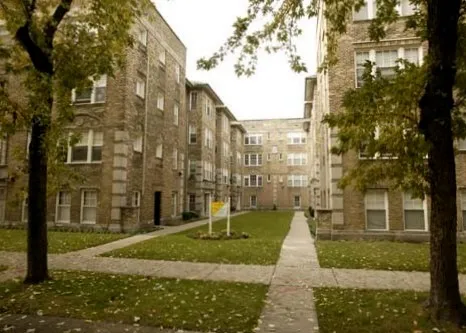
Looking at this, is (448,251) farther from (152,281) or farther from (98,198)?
(98,198)

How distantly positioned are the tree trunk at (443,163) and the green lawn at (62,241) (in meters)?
11.4

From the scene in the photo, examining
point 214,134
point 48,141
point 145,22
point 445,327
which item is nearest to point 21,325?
point 48,141

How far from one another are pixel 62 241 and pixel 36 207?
7.49 meters

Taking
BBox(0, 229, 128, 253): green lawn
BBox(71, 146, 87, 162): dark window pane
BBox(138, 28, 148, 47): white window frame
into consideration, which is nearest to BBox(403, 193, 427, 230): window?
BBox(0, 229, 128, 253): green lawn

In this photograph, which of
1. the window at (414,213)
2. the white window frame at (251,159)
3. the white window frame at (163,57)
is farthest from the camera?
the white window frame at (251,159)

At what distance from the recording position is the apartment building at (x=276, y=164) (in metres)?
51.9

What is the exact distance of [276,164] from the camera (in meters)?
53.4

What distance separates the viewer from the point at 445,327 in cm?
547

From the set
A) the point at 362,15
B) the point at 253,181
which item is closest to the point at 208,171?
the point at 253,181

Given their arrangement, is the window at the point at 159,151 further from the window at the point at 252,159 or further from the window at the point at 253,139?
the window at the point at 253,139

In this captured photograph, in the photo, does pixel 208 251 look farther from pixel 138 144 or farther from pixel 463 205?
pixel 463 205

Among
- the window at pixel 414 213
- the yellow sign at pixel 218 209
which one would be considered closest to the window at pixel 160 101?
the yellow sign at pixel 218 209

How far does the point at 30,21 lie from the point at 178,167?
19945 millimetres

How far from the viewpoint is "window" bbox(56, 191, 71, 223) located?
19.5 m
